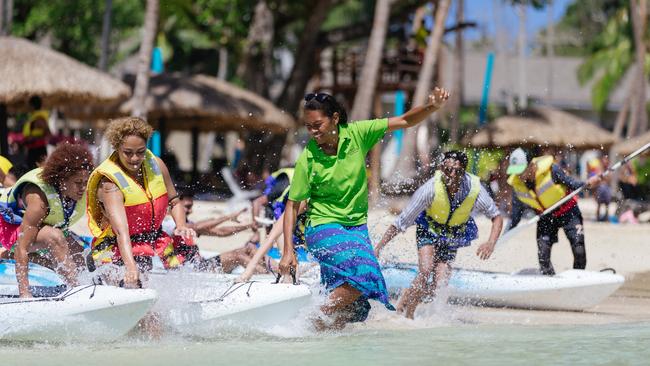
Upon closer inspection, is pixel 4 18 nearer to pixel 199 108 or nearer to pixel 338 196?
pixel 199 108

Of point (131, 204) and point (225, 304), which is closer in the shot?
point (131, 204)

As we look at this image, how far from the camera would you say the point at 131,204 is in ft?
21.0

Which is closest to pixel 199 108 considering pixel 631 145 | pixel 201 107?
pixel 201 107

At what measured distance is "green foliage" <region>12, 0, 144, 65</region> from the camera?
25.0 meters

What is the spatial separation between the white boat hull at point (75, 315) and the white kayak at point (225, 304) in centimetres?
35

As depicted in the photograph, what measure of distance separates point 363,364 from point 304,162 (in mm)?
1190

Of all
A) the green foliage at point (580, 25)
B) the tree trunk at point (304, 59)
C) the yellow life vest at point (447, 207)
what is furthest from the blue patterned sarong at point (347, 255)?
the green foliage at point (580, 25)

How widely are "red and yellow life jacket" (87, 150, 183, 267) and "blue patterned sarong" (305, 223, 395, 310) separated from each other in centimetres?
91

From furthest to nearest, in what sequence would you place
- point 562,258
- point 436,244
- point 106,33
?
point 106,33
point 562,258
point 436,244

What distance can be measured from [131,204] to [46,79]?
26.7ft

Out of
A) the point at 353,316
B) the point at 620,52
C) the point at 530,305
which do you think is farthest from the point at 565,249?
the point at 620,52

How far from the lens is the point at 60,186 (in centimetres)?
682

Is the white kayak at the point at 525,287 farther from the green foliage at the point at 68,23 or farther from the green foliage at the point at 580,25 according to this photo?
the green foliage at the point at 580,25

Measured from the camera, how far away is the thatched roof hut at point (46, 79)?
45.1 ft
